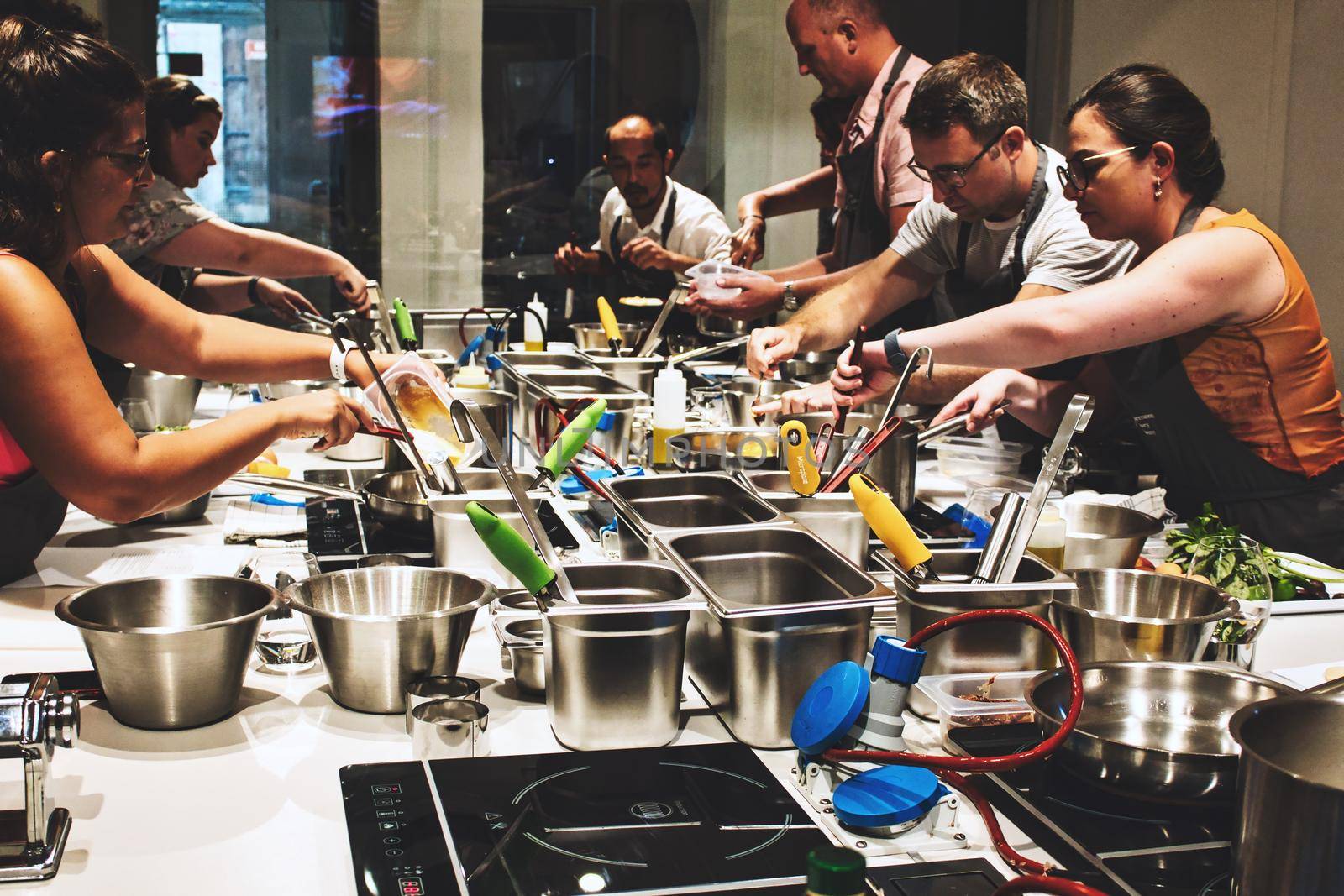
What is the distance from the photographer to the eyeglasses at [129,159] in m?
1.72

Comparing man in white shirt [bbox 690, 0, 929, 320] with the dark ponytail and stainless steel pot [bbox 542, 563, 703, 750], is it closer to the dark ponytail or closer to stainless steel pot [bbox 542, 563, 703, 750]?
the dark ponytail

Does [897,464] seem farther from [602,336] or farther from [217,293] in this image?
[217,293]

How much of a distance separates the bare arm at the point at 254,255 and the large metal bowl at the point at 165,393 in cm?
47

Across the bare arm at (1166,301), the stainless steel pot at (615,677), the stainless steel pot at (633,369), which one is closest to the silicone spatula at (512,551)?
the stainless steel pot at (615,677)

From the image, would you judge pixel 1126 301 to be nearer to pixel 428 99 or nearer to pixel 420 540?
pixel 420 540

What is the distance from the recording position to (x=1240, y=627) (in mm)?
1389

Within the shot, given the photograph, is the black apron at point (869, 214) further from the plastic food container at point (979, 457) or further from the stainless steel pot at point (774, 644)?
the stainless steel pot at point (774, 644)

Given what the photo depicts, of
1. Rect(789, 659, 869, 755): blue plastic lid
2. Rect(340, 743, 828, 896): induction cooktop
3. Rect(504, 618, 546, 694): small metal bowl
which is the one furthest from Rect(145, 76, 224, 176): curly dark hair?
Rect(789, 659, 869, 755): blue plastic lid

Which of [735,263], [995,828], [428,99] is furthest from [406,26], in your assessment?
[995,828]

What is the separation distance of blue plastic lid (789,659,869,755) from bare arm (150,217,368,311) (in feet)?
8.94

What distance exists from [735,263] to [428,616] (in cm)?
322

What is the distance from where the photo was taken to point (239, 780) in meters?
1.19

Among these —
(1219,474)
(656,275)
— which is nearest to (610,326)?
(656,275)

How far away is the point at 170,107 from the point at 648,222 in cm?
195
